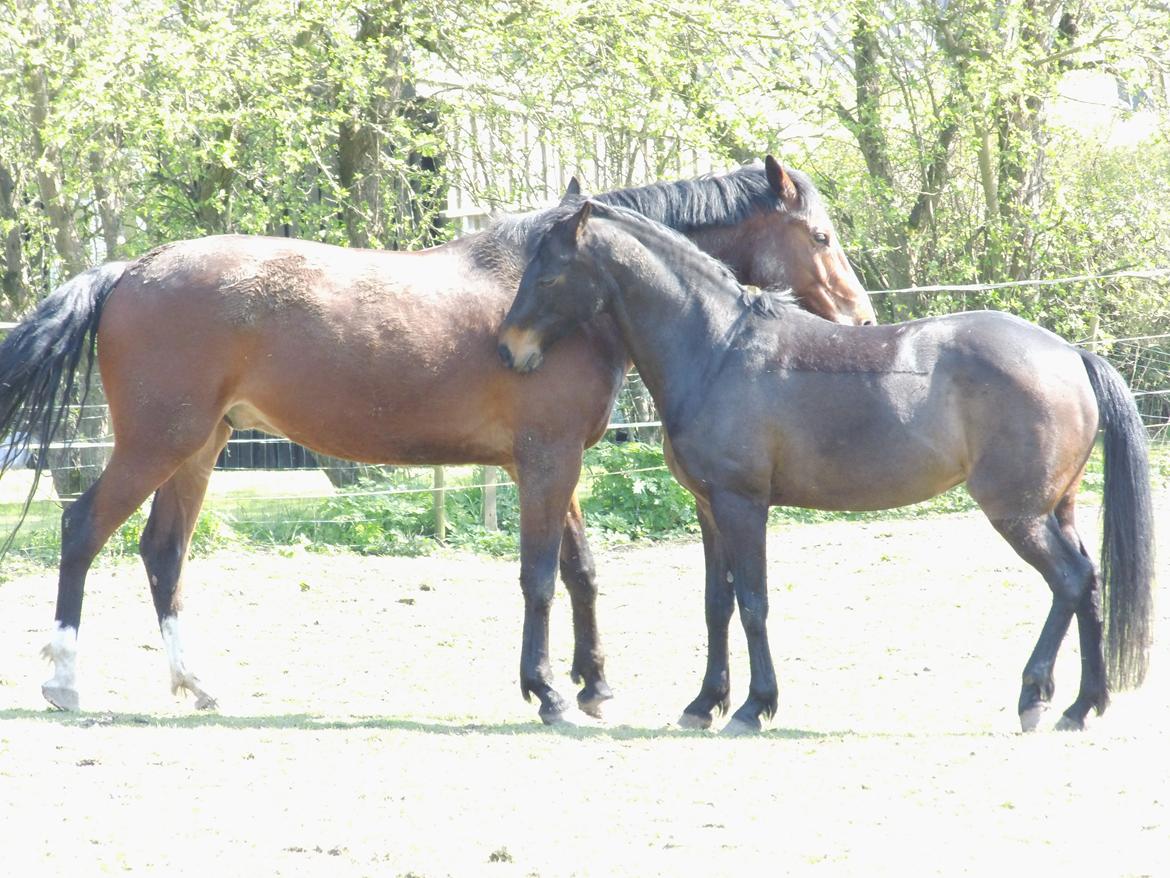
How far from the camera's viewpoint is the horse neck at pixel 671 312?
5512mm

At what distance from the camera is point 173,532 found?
617 centimetres

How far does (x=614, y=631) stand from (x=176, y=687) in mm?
2461

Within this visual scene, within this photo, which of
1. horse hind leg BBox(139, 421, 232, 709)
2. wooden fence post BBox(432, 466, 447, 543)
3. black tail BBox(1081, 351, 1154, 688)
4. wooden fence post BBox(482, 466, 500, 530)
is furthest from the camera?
wooden fence post BBox(482, 466, 500, 530)

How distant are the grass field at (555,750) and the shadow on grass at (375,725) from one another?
26 millimetres

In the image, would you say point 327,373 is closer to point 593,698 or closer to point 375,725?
point 375,725

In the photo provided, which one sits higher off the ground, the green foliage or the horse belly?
the horse belly

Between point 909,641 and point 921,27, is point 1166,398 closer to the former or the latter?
point 921,27

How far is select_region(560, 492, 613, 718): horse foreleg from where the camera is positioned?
233 inches

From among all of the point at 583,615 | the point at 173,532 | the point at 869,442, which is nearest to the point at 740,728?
the point at 583,615

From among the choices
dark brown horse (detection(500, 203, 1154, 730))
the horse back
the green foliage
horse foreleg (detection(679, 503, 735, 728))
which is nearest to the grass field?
horse foreleg (detection(679, 503, 735, 728))

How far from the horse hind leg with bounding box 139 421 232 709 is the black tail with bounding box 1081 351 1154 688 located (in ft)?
11.7

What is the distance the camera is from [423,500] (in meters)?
10.7

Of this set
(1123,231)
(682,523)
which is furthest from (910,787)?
(1123,231)

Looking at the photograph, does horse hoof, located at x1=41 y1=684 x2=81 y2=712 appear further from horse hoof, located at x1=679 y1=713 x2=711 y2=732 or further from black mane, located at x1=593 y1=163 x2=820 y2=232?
black mane, located at x1=593 y1=163 x2=820 y2=232
